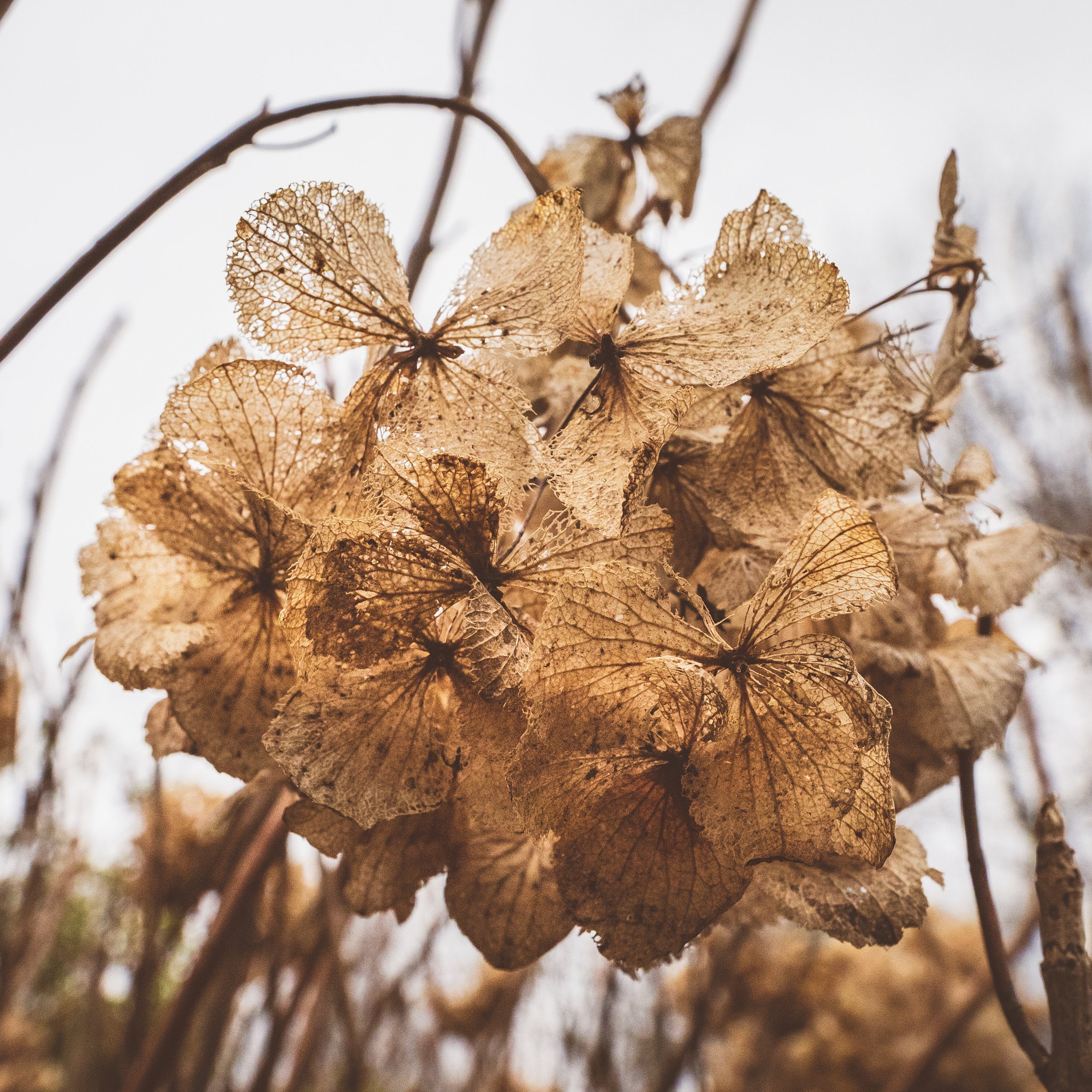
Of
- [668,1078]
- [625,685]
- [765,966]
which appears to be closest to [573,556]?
[625,685]

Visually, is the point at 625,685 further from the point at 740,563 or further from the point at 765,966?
the point at 765,966

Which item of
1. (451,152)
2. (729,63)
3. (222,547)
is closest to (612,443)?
(222,547)

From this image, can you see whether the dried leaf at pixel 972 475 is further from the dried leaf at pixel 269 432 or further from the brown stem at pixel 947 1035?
the brown stem at pixel 947 1035

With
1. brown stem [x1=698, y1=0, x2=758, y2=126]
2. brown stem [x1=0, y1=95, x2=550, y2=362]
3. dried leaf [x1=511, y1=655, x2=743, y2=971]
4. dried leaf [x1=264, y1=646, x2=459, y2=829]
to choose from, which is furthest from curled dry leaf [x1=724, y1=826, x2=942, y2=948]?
brown stem [x1=698, y1=0, x2=758, y2=126]

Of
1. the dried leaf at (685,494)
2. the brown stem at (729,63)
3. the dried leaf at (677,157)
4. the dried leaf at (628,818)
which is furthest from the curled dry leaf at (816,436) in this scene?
the brown stem at (729,63)

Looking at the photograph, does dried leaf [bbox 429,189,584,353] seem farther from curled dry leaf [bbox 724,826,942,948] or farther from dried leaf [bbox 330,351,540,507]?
curled dry leaf [bbox 724,826,942,948]

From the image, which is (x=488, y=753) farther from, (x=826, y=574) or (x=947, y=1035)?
(x=947, y=1035)
